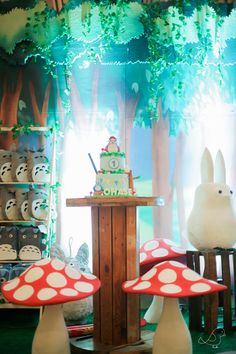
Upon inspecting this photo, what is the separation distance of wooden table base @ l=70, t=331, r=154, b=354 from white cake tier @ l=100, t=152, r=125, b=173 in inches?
40.4

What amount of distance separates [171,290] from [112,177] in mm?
767

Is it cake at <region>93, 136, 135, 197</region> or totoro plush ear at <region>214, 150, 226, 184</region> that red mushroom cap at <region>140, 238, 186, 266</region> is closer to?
totoro plush ear at <region>214, 150, 226, 184</region>

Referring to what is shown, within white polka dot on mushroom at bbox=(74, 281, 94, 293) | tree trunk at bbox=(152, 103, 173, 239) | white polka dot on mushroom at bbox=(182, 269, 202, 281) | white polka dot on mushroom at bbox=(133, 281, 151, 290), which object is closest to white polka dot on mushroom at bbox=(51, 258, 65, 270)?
white polka dot on mushroom at bbox=(74, 281, 94, 293)

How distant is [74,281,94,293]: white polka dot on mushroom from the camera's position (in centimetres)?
259

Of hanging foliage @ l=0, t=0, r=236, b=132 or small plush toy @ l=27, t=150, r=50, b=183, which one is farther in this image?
hanging foliage @ l=0, t=0, r=236, b=132

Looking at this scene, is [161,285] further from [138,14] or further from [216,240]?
[138,14]

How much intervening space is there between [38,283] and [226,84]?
2520mm

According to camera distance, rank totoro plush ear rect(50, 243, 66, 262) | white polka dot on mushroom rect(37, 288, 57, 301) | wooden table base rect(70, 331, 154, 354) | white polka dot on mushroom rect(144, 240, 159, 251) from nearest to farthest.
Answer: white polka dot on mushroom rect(37, 288, 57, 301) → wooden table base rect(70, 331, 154, 354) → white polka dot on mushroom rect(144, 240, 159, 251) → totoro plush ear rect(50, 243, 66, 262)


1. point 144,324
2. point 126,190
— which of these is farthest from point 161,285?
point 144,324

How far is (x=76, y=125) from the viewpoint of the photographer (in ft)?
14.0

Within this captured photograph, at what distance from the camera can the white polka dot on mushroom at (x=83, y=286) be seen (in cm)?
259

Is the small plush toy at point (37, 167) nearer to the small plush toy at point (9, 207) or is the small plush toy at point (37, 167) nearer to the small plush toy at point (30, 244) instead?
the small plush toy at point (9, 207)

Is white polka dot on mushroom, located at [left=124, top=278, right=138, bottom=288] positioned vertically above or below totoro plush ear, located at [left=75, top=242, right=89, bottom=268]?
below

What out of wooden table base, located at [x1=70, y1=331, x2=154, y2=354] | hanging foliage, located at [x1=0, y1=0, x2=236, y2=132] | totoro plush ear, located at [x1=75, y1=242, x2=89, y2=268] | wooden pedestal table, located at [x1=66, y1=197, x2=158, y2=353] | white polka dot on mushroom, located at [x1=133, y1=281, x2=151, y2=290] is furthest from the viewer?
hanging foliage, located at [x1=0, y1=0, x2=236, y2=132]
